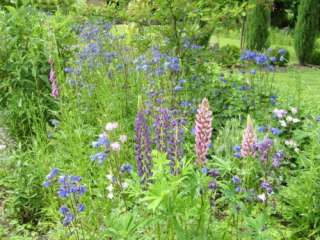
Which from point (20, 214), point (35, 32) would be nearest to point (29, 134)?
point (35, 32)

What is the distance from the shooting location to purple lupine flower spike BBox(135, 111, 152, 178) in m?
2.59

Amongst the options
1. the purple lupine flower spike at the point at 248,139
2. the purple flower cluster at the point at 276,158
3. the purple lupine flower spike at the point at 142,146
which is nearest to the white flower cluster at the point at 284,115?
the purple flower cluster at the point at 276,158

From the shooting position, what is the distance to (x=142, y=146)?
8.91 ft

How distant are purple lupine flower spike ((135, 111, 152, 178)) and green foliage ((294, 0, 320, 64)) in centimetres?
1169

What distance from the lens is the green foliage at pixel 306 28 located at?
527 inches

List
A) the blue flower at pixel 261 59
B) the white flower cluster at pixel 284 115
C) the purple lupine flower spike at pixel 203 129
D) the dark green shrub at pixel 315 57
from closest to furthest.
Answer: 1. the purple lupine flower spike at pixel 203 129
2. the white flower cluster at pixel 284 115
3. the blue flower at pixel 261 59
4. the dark green shrub at pixel 315 57

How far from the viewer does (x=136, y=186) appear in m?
2.28

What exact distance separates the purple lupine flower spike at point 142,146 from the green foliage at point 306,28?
11.7 m

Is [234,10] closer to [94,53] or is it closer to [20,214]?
[94,53]

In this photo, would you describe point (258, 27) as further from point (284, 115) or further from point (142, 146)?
point (142, 146)

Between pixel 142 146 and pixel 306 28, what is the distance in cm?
1177

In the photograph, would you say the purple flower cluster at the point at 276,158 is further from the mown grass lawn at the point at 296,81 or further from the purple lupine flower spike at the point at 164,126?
the mown grass lawn at the point at 296,81

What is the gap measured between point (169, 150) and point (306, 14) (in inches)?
458

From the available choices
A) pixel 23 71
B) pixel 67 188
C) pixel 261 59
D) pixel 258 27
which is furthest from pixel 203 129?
pixel 258 27
